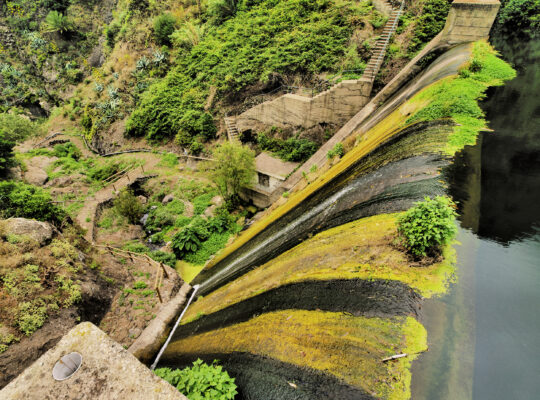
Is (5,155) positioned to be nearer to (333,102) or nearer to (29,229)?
(29,229)

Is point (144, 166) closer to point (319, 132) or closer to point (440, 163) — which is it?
point (319, 132)

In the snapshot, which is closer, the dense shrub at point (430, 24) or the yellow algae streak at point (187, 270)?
the yellow algae streak at point (187, 270)

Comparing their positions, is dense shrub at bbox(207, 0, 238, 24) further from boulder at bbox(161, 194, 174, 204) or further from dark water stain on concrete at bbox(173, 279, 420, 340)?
dark water stain on concrete at bbox(173, 279, 420, 340)

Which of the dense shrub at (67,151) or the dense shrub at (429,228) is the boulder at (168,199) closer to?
the dense shrub at (67,151)

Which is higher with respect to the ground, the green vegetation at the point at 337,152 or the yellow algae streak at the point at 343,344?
the yellow algae streak at the point at 343,344

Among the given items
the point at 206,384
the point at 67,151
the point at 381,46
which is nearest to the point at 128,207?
the point at 206,384

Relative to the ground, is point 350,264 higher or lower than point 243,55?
lower

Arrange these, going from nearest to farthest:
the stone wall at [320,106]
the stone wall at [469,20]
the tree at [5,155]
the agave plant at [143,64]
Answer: the stone wall at [469,20]
the stone wall at [320,106]
the tree at [5,155]
the agave plant at [143,64]

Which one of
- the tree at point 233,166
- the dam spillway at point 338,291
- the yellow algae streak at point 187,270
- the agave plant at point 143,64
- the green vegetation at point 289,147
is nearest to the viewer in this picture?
the dam spillway at point 338,291

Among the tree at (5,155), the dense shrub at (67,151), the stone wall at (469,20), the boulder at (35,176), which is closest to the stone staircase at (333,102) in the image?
the stone wall at (469,20)
